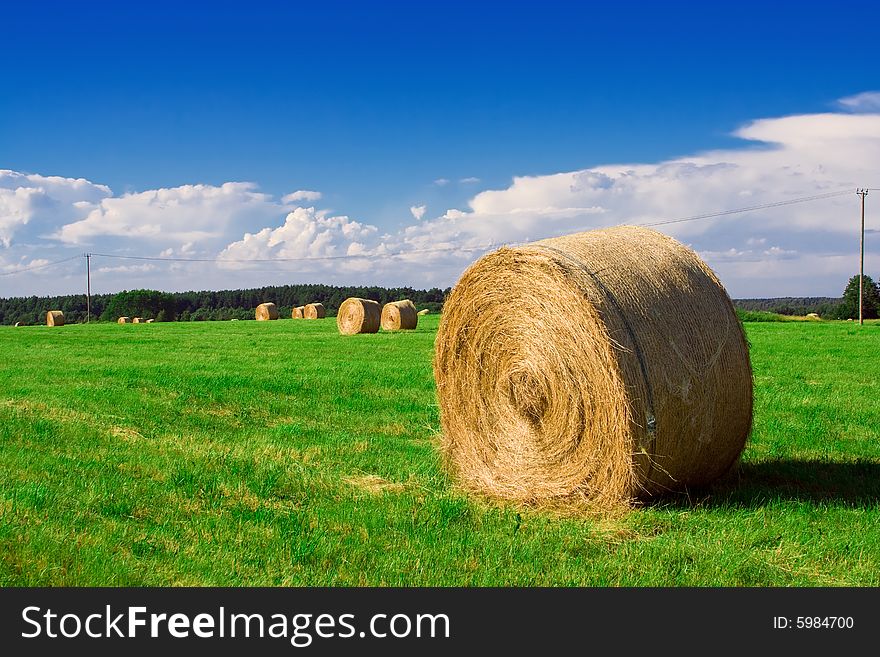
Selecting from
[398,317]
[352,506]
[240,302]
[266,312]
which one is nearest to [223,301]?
[240,302]

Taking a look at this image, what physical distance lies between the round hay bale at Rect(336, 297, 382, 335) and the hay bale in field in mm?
25814

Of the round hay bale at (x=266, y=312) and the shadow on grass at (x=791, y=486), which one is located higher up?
the round hay bale at (x=266, y=312)

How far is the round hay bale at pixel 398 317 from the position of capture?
36.8 m

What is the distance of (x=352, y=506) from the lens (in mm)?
7207

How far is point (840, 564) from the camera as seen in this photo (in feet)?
18.9

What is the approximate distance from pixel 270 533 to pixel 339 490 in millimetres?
1468

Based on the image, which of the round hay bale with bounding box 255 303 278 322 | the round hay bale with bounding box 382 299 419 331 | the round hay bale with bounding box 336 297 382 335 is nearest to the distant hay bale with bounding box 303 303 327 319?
the round hay bale with bounding box 255 303 278 322

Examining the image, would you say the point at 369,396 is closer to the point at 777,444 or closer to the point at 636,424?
the point at 777,444

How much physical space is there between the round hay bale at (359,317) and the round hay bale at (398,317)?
1.47m

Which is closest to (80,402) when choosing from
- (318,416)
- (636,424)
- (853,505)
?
(318,416)

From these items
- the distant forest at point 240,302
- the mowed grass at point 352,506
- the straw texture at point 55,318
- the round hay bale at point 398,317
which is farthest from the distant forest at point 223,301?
the mowed grass at point 352,506

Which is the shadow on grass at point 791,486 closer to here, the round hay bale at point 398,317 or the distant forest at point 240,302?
the round hay bale at point 398,317

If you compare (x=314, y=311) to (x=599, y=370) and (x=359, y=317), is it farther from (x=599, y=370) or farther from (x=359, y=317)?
(x=599, y=370)

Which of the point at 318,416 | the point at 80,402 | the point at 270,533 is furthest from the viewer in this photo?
the point at 80,402
